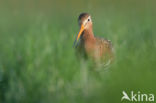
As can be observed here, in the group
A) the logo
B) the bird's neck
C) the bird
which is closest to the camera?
the logo

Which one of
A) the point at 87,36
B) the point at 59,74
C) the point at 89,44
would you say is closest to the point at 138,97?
the point at 59,74

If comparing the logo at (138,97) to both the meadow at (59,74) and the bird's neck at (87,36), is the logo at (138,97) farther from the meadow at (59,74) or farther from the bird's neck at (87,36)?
the bird's neck at (87,36)

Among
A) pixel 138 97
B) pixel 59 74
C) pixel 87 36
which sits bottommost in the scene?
pixel 138 97

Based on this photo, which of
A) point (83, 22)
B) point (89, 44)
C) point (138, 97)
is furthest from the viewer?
point (83, 22)

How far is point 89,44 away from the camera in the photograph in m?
7.95

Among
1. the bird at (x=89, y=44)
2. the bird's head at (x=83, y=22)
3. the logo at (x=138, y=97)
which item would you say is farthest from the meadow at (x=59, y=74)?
the bird's head at (x=83, y=22)

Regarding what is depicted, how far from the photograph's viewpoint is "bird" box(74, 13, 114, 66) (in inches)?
299

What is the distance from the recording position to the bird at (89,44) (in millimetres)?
7594

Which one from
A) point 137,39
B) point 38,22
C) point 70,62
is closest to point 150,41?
point 137,39

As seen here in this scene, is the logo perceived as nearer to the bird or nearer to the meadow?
the meadow

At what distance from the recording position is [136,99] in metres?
5.48

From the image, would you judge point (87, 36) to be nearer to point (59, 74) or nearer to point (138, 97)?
point (59, 74)

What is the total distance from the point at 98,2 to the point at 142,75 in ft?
35.3

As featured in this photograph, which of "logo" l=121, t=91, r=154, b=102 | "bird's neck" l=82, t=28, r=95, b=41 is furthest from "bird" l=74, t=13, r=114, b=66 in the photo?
"logo" l=121, t=91, r=154, b=102
